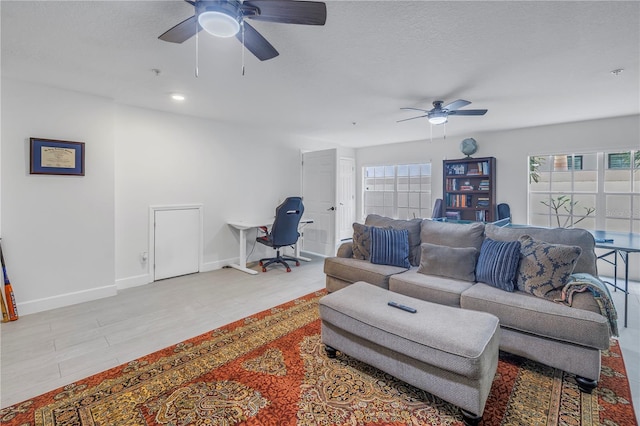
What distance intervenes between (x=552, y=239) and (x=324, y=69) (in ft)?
8.22

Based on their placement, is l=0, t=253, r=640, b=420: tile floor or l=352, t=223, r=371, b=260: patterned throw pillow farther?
l=352, t=223, r=371, b=260: patterned throw pillow

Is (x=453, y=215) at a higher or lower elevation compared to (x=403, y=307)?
higher

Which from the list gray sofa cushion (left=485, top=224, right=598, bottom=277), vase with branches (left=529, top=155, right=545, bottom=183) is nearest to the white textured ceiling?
vase with branches (left=529, top=155, right=545, bottom=183)

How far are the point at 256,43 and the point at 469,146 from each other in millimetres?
4777

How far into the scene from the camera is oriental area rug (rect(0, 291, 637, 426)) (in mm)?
1663

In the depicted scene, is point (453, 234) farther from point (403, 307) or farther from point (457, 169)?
point (457, 169)

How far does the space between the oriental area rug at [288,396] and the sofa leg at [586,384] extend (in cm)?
4

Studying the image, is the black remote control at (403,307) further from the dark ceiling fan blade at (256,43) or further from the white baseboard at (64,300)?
the white baseboard at (64,300)

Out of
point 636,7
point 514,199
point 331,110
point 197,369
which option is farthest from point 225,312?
point 514,199

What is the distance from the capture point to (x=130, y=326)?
280cm

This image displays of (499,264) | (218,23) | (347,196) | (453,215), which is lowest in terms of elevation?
(499,264)

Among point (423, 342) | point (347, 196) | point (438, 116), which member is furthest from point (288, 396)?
point (347, 196)

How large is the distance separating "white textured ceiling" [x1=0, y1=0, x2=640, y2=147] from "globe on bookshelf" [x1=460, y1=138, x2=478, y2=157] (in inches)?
51.8

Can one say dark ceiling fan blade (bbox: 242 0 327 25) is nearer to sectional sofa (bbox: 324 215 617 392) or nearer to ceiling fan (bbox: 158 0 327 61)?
ceiling fan (bbox: 158 0 327 61)
